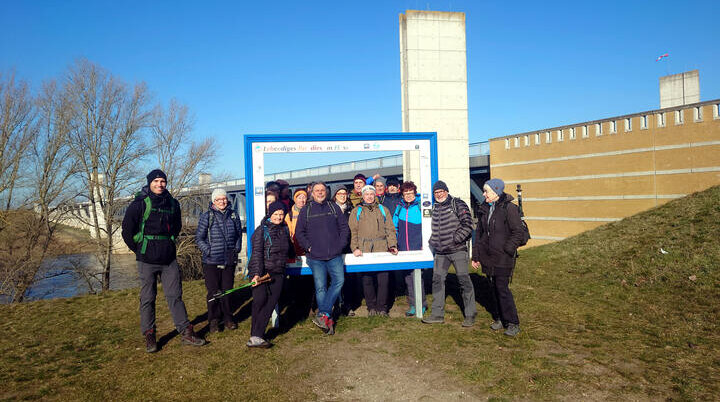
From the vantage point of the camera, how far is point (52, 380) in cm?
435

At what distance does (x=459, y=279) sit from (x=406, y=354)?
146cm

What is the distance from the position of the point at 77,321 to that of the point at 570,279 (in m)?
8.78

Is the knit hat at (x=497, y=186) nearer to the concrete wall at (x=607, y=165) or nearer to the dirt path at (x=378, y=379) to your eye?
the dirt path at (x=378, y=379)

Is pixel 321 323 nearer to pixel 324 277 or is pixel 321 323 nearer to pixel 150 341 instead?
pixel 324 277

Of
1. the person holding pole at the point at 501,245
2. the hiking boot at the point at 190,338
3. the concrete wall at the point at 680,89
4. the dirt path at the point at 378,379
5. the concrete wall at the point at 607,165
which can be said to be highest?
the concrete wall at the point at 680,89

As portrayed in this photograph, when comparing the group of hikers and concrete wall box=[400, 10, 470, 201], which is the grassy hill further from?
concrete wall box=[400, 10, 470, 201]

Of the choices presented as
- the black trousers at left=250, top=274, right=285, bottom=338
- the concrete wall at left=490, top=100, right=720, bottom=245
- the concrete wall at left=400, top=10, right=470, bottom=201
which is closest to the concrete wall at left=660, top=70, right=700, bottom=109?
the concrete wall at left=490, top=100, right=720, bottom=245

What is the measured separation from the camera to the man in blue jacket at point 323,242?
562cm

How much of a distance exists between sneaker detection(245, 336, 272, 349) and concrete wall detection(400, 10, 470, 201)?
11.1m

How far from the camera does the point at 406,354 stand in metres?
4.80

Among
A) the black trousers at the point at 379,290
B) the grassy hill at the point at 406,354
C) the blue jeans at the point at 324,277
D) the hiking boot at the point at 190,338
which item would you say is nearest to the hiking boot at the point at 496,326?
the grassy hill at the point at 406,354

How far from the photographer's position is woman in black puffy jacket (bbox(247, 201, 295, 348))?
5137 millimetres

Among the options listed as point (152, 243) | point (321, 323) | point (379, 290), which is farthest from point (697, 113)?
point (152, 243)

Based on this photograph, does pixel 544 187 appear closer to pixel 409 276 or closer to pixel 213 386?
pixel 409 276
